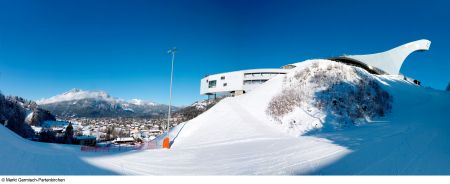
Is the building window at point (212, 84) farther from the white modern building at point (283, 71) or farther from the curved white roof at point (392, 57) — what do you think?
the curved white roof at point (392, 57)

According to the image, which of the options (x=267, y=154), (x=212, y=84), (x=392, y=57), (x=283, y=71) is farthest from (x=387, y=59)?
(x=267, y=154)

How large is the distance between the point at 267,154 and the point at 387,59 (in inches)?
3649

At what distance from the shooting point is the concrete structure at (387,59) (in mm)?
85938

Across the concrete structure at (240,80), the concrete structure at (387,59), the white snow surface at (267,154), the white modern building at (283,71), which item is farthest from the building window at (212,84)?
the white snow surface at (267,154)

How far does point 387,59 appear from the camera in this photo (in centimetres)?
9312

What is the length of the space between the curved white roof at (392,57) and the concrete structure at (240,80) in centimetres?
2940

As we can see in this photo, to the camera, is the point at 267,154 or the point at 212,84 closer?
the point at 267,154

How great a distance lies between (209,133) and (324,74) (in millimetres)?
16106

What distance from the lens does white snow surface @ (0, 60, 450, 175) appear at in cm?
1201

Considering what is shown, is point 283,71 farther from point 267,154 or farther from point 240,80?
point 267,154

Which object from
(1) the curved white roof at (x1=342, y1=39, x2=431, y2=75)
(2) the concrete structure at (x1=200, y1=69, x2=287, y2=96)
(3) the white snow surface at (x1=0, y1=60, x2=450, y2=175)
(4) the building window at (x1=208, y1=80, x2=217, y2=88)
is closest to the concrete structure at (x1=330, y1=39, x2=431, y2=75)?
(1) the curved white roof at (x1=342, y1=39, x2=431, y2=75)
